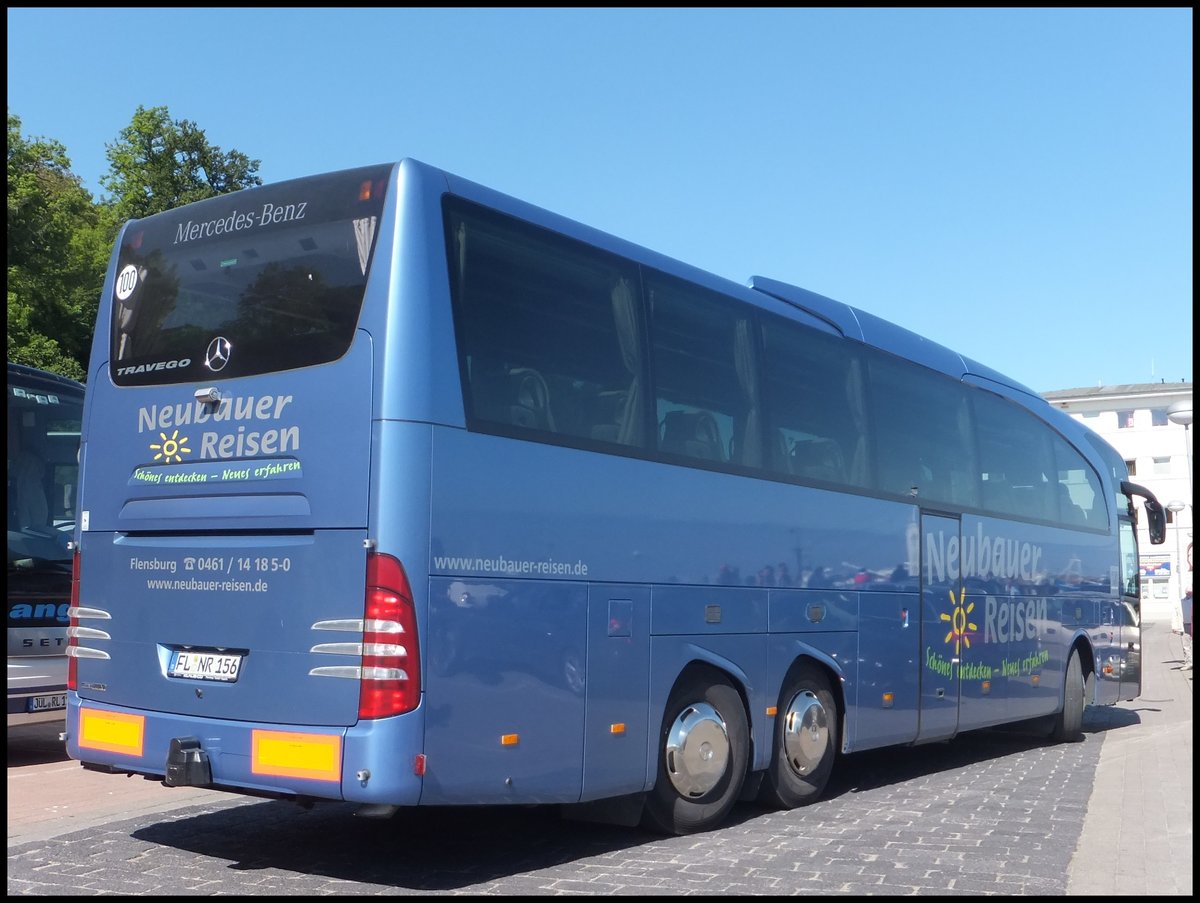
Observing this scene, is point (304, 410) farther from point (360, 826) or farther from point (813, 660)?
point (813, 660)

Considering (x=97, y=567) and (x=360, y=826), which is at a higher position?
(x=97, y=567)

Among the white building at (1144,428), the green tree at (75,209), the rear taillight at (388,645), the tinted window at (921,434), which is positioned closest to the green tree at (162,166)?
the green tree at (75,209)

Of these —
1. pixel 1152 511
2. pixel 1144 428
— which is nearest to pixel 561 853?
pixel 1152 511

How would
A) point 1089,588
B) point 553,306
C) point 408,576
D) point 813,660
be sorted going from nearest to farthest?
point 408,576, point 553,306, point 813,660, point 1089,588

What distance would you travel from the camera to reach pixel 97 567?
7.63m

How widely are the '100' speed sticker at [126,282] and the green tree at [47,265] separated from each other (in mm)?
30062

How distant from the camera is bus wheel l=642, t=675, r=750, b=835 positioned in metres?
8.11

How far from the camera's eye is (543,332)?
7.41 metres

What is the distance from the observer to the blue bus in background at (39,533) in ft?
38.0

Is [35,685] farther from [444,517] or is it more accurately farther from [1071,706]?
[1071,706]

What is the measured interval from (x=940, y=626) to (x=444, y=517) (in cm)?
654

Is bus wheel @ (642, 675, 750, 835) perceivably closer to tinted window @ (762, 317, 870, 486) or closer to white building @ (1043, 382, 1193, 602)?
tinted window @ (762, 317, 870, 486)

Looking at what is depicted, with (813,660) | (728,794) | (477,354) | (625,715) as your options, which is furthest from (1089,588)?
(477,354)

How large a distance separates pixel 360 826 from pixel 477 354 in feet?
11.3
